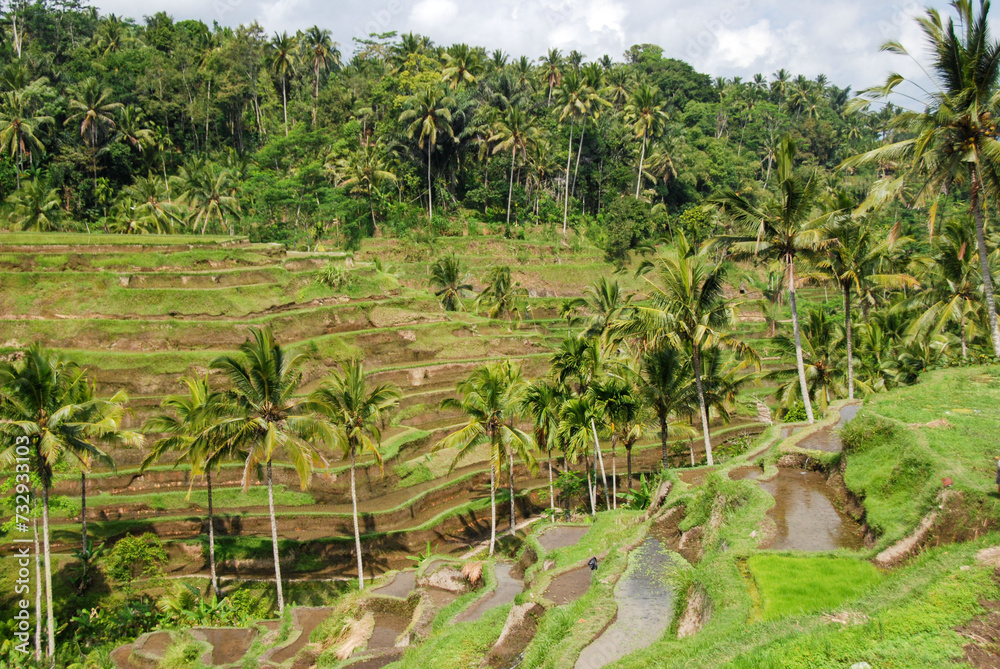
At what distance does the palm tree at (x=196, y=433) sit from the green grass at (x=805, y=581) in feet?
55.5

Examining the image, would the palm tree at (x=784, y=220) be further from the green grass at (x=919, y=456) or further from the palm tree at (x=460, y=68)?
the palm tree at (x=460, y=68)

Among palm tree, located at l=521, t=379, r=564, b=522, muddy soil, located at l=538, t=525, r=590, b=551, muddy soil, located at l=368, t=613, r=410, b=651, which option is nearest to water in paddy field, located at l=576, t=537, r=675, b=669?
muddy soil, located at l=538, t=525, r=590, b=551

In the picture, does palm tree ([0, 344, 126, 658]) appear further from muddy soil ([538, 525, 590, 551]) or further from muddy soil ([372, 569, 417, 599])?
muddy soil ([538, 525, 590, 551])

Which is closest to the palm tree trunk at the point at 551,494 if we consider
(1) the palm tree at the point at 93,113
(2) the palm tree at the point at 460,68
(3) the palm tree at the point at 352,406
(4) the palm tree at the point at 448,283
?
(3) the palm tree at the point at 352,406

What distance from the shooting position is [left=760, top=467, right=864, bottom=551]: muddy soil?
12.9 metres

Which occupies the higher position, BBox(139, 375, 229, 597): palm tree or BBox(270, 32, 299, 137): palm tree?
BBox(270, 32, 299, 137): palm tree

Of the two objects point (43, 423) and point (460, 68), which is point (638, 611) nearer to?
point (43, 423)

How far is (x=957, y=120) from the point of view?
17.2m

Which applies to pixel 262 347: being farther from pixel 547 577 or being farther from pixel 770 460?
pixel 770 460

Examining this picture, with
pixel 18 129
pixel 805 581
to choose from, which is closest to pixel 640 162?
pixel 18 129

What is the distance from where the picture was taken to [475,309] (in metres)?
50.5

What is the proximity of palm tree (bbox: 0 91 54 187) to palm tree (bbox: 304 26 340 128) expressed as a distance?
26.7 m

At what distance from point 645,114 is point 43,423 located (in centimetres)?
5991

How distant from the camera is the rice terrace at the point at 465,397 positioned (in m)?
12.5
